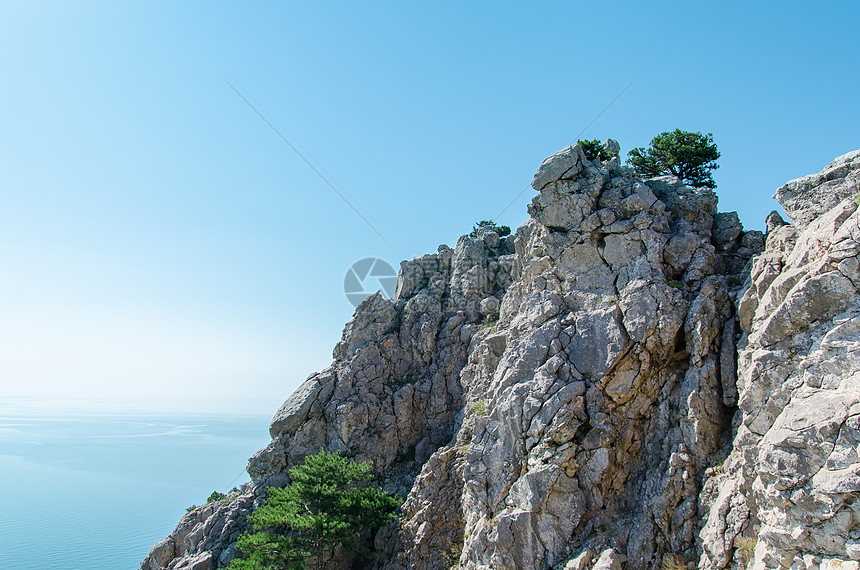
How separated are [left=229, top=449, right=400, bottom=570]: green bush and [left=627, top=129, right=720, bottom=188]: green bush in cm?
2890

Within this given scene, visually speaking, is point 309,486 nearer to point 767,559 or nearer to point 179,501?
point 767,559

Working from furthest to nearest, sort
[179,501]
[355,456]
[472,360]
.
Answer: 1. [179,501]
2. [355,456]
3. [472,360]

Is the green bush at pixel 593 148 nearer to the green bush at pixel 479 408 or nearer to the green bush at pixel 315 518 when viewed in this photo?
the green bush at pixel 479 408

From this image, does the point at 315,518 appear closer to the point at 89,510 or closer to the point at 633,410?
the point at 633,410

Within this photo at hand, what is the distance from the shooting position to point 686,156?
101 feet

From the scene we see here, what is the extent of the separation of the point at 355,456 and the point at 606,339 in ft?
70.5

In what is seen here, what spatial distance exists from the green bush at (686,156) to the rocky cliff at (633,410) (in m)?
3.91

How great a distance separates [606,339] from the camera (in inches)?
874


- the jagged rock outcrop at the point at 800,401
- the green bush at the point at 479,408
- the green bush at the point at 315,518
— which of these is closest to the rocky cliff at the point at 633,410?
the jagged rock outcrop at the point at 800,401

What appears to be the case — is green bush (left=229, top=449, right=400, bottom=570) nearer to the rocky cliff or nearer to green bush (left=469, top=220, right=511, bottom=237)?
the rocky cliff

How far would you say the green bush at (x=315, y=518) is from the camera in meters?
26.7

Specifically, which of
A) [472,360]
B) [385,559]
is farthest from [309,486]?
[472,360]

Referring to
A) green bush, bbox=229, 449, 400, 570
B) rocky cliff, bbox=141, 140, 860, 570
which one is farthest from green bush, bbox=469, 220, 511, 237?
green bush, bbox=229, 449, 400, 570

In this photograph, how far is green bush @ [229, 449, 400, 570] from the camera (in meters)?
26.7
